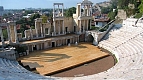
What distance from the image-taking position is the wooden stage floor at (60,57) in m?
17.9

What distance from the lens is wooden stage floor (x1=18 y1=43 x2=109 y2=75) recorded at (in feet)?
58.8

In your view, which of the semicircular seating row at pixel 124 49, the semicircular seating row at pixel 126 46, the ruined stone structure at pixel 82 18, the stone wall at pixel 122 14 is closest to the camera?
the semicircular seating row at pixel 124 49

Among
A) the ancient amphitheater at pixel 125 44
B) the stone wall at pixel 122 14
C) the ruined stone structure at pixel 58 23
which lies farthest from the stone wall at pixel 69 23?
the stone wall at pixel 122 14

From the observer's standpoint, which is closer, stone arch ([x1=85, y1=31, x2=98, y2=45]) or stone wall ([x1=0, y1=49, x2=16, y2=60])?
stone wall ([x1=0, y1=49, x2=16, y2=60])

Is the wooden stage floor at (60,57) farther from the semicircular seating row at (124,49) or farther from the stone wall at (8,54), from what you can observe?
the semicircular seating row at (124,49)

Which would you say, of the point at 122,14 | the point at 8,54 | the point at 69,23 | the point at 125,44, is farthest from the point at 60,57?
the point at 122,14

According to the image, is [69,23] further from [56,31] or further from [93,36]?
[93,36]

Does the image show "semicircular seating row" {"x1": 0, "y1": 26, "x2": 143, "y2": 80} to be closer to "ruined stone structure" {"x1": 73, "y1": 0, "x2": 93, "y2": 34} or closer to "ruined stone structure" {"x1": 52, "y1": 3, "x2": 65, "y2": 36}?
"ruined stone structure" {"x1": 73, "y1": 0, "x2": 93, "y2": 34}

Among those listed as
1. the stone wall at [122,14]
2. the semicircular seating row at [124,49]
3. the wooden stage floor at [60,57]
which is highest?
the stone wall at [122,14]

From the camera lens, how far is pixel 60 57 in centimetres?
2081

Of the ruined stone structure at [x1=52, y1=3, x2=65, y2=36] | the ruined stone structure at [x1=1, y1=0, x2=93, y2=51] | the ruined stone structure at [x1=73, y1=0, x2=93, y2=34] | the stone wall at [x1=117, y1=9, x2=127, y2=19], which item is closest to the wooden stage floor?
the ruined stone structure at [x1=1, y1=0, x2=93, y2=51]

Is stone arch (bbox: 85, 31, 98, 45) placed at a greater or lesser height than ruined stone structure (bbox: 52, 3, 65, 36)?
lesser

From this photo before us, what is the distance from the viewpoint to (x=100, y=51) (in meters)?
23.6

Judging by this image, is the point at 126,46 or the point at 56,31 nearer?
the point at 126,46
